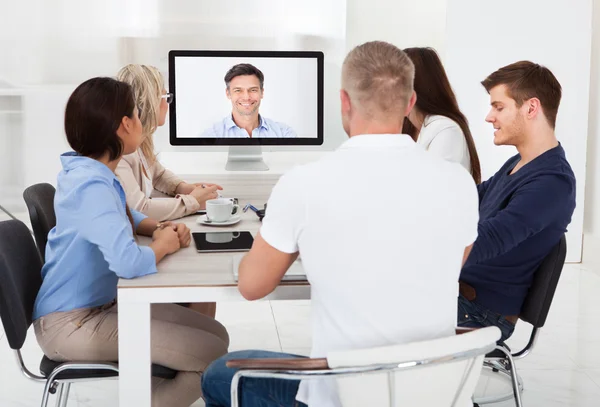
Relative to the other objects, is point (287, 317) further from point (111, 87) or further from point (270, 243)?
point (270, 243)

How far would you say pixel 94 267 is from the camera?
2.16 m

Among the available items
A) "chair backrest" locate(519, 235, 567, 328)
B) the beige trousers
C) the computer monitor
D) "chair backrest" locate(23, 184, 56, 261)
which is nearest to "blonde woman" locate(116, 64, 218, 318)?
"chair backrest" locate(23, 184, 56, 261)

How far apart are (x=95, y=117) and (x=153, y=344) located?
0.59 m

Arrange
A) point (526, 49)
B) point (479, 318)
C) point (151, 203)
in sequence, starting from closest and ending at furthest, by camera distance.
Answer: point (479, 318), point (151, 203), point (526, 49)

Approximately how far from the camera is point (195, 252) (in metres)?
2.17

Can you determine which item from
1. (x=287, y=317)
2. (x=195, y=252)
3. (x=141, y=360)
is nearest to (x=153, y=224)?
(x=195, y=252)

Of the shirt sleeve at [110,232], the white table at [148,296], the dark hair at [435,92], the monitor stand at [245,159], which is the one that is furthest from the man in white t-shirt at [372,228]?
the monitor stand at [245,159]

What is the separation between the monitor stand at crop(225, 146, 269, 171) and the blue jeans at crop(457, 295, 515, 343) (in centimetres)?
138

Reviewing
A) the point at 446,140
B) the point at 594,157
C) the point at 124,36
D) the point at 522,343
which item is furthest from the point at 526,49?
the point at 124,36

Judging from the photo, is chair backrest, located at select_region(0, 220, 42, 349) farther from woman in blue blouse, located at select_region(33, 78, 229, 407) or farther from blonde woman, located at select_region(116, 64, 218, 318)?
blonde woman, located at select_region(116, 64, 218, 318)

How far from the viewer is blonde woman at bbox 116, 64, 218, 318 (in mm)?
2639

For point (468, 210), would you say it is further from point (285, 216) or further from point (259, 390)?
point (259, 390)

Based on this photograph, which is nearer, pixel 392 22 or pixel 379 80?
pixel 379 80

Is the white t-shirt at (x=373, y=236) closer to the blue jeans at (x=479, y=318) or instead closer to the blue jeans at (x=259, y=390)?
the blue jeans at (x=259, y=390)
